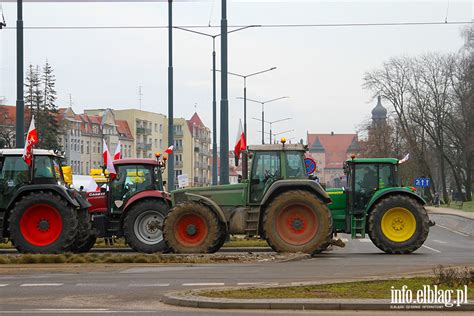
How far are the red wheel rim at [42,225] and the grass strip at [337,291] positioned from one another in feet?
31.1

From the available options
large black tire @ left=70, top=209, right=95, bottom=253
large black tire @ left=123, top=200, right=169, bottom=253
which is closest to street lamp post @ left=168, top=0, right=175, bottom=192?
large black tire @ left=70, top=209, right=95, bottom=253

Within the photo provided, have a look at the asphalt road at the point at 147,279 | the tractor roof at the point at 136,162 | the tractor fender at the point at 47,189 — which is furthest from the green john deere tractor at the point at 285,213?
the tractor fender at the point at 47,189

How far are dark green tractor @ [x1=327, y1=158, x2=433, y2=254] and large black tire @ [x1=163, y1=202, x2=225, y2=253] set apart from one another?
11.6ft

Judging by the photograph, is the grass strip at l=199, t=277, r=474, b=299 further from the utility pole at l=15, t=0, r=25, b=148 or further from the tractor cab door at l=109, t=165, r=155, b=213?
the utility pole at l=15, t=0, r=25, b=148

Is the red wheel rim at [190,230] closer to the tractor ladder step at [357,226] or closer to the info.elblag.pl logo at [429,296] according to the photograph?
the tractor ladder step at [357,226]

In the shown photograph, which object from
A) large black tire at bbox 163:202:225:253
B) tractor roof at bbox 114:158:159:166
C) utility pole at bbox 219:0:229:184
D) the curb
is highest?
utility pole at bbox 219:0:229:184

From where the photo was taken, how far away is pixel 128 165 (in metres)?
25.5

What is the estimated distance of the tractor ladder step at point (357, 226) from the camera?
24.4 m

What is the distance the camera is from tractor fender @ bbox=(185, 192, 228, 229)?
2331 centimetres

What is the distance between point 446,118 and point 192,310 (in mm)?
78928

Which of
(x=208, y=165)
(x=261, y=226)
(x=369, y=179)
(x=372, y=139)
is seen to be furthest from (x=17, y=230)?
(x=208, y=165)

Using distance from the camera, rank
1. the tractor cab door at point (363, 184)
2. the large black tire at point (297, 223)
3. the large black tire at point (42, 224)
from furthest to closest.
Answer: the tractor cab door at point (363, 184), the large black tire at point (297, 223), the large black tire at point (42, 224)

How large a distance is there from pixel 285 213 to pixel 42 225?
5.80 m

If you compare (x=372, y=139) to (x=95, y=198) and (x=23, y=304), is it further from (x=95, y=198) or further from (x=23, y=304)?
(x=23, y=304)
